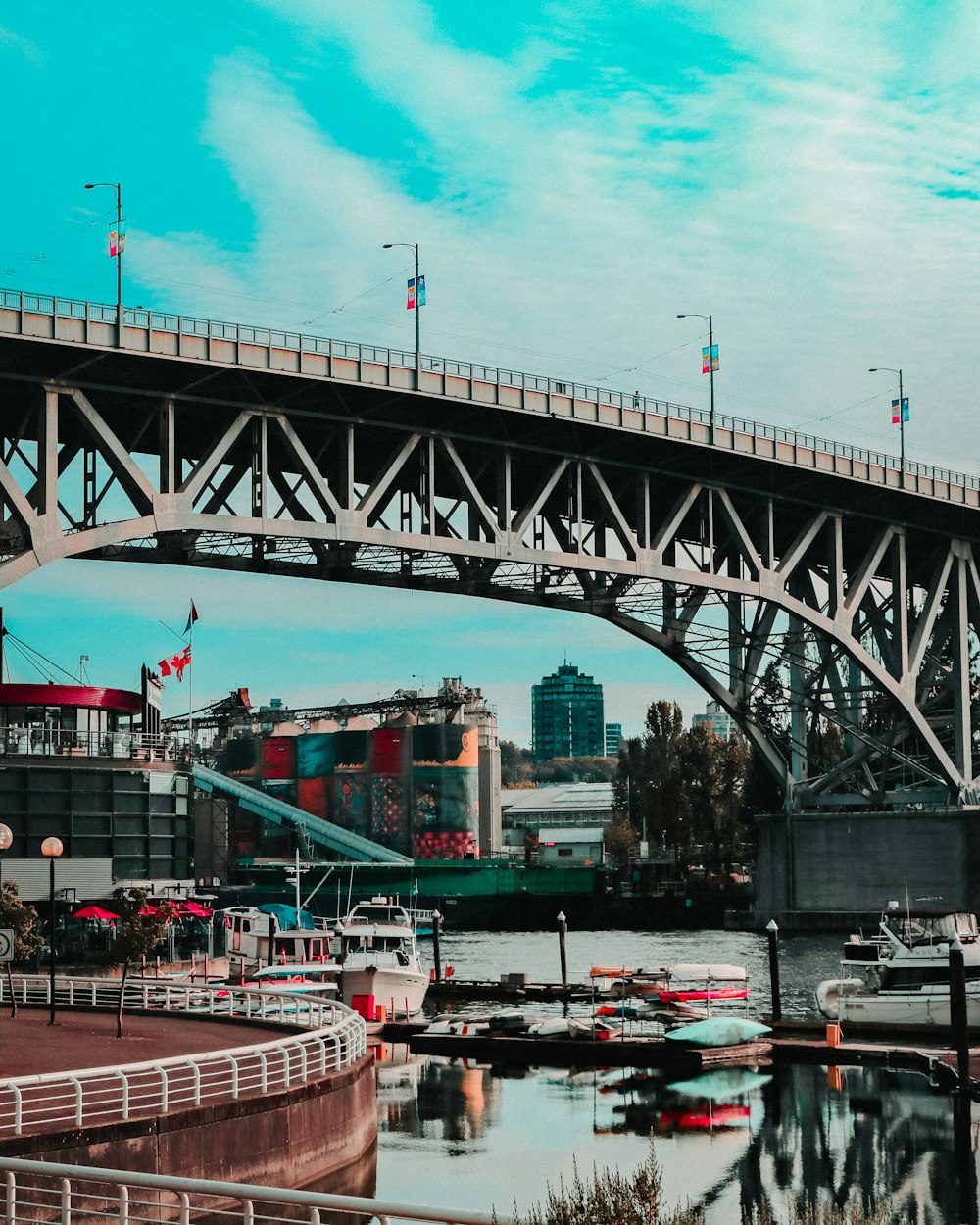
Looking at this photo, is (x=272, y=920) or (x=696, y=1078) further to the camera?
(x=272, y=920)

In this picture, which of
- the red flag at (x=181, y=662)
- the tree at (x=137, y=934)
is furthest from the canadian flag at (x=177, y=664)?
the tree at (x=137, y=934)

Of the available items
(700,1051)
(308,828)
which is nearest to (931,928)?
(700,1051)

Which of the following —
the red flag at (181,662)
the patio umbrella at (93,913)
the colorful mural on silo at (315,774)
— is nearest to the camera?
the patio umbrella at (93,913)

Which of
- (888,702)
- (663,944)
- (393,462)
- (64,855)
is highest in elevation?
(393,462)

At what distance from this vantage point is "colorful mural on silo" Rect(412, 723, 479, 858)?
549 feet

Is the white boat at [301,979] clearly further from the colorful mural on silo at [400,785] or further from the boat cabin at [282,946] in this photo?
the colorful mural on silo at [400,785]

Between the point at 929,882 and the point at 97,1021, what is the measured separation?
59.0 m

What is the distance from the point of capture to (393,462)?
59.0m

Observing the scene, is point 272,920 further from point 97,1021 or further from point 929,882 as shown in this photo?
Result: point 929,882

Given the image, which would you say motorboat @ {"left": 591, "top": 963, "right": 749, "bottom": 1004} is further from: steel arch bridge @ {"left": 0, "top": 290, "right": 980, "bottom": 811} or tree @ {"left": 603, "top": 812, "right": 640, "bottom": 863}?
tree @ {"left": 603, "top": 812, "right": 640, "bottom": 863}

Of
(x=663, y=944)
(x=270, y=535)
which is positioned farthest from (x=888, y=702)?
(x=270, y=535)

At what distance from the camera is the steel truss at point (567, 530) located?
53219mm

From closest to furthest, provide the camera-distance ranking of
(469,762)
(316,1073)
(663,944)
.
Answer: (316,1073), (663,944), (469,762)

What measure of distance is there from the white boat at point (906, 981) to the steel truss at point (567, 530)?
55.0 feet
